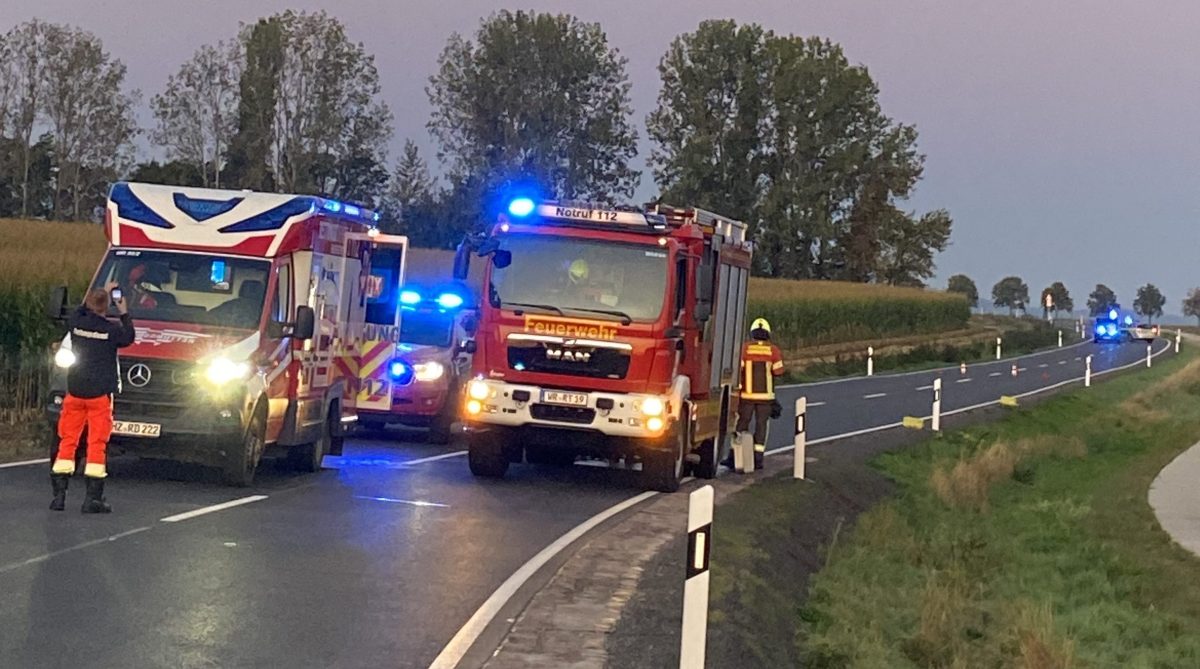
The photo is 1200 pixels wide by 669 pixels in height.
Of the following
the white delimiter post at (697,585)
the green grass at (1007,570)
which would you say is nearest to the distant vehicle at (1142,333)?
the green grass at (1007,570)

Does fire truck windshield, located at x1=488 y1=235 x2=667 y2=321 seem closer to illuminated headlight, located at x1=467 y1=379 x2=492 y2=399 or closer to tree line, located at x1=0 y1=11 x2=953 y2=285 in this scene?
illuminated headlight, located at x1=467 y1=379 x2=492 y2=399

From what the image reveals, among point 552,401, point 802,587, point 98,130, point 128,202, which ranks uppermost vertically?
point 98,130

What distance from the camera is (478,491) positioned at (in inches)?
670

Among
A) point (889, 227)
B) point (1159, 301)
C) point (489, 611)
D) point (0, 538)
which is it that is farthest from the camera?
point (1159, 301)

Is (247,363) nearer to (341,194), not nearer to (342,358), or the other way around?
(342,358)

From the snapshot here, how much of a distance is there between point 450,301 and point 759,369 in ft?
16.5

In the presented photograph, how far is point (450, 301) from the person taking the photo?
23406mm

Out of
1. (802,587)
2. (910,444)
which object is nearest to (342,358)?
(802,587)

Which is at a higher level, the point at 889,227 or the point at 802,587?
the point at 889,227

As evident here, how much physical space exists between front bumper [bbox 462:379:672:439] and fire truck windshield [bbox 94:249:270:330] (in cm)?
284

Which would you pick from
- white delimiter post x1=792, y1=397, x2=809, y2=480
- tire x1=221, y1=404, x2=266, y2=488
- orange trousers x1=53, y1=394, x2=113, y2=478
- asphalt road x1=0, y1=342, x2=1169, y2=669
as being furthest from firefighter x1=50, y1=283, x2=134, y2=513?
white delimiter post x1=792, y1=397, x2=809, y2=480

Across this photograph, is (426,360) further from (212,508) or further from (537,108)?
(537,108)

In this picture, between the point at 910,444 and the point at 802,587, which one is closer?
the point at 802,587

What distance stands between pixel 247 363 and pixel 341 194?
58361 mm
